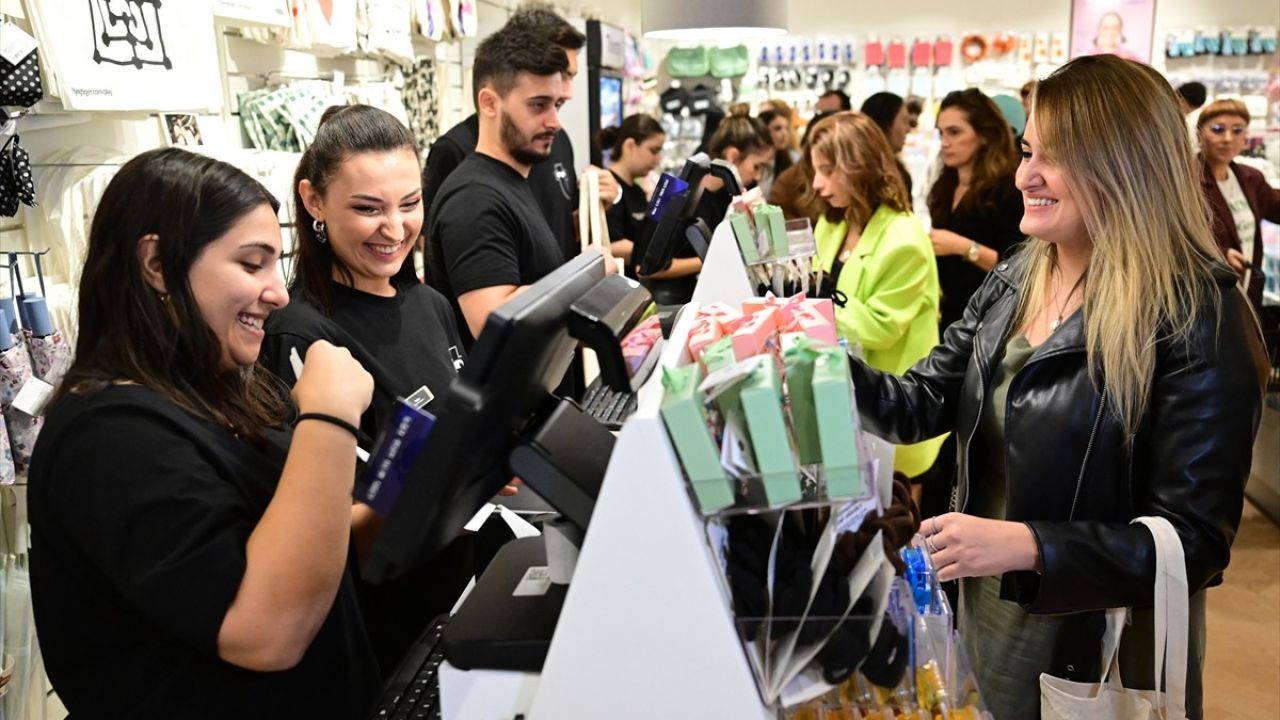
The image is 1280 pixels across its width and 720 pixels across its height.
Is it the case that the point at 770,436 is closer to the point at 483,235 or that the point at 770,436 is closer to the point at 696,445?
the point at 696,445

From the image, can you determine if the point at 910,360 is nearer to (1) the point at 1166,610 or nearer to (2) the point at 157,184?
(1) the point at 1166,610

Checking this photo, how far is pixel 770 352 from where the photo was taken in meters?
1.11

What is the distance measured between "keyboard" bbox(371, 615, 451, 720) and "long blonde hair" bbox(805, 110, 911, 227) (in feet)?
7.48

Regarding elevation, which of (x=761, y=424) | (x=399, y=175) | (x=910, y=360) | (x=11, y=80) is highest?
(x=11, y=80)

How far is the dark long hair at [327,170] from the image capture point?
6.47 feet

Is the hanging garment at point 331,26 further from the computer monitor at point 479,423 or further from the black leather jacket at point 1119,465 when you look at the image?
the computer monitor at point 479,423

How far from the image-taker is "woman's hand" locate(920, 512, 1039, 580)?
1.43m

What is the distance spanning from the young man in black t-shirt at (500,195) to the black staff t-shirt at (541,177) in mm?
432

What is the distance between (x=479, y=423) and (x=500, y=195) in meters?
2.00

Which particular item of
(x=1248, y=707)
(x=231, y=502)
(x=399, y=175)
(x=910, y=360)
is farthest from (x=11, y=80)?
(x=1248, y=707)

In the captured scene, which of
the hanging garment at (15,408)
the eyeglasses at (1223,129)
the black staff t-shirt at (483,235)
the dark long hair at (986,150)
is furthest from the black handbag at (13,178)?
the eyeglasses at (1223,129)

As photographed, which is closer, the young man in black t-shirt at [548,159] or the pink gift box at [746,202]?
the pink gift box at [746,202]

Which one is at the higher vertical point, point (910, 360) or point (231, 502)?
point (231, 502)

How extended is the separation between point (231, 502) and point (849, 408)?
68 cm
